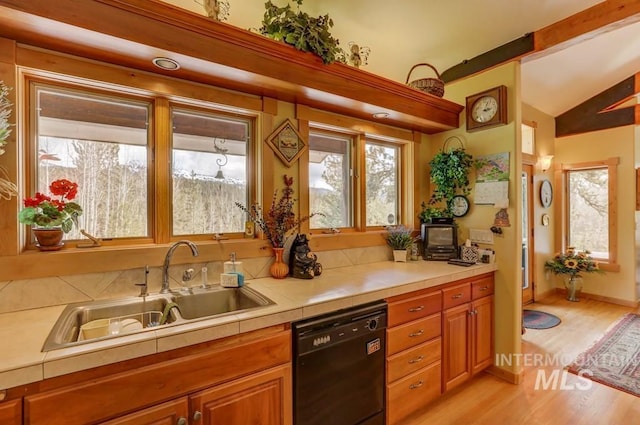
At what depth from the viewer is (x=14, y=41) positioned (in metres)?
1.42

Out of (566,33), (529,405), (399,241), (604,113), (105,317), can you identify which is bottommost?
(529,405)

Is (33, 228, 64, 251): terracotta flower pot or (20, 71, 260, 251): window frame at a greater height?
(20, 71, 260, 251): window frame

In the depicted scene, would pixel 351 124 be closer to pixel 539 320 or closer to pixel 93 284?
pixel 93 284

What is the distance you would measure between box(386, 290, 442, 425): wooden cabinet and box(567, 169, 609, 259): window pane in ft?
13.9

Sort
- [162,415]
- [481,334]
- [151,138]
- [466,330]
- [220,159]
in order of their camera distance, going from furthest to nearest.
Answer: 1. [481,334]
2. [466,330]
3. [220,159]
4. [151,138]
5. [162,415]

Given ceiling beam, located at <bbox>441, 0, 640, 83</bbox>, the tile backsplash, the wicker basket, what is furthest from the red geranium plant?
ceiling beam, located at <bbox>441, 0, 640, 83</bbox>

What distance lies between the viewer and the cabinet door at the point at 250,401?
1.25 metres

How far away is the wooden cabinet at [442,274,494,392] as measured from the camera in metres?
2.20

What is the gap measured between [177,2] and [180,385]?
204 cm

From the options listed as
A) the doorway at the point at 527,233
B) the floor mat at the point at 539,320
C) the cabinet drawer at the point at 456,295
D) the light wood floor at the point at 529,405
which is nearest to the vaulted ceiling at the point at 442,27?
the doorway at the point at 527,233

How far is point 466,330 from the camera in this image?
2.34 m

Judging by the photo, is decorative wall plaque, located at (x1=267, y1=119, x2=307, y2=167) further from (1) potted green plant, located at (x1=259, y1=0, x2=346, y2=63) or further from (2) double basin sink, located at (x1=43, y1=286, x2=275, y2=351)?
(2) double basin sink, located at (x1=43, y1=286, x2=275, y2=351)

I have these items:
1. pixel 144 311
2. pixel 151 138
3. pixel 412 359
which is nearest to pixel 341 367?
pixel 412 359

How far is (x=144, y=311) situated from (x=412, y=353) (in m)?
1.63
